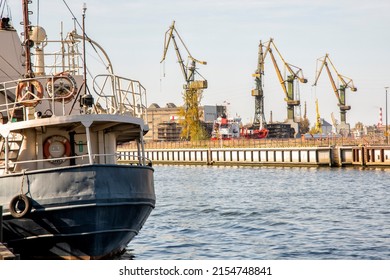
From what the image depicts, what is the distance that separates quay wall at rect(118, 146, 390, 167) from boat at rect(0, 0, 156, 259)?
35.2 meters

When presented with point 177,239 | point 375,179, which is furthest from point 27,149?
point 375,179

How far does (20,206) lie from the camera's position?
18.1 metres

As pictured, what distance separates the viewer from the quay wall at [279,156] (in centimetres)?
6594

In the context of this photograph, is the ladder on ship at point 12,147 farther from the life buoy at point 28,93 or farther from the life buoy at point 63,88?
the life buoy at point 63,88

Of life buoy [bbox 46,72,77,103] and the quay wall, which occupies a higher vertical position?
life buoy [bbox 46,72,77,103]

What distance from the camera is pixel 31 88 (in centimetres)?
1948

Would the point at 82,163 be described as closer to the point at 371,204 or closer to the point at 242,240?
the point at 242,240

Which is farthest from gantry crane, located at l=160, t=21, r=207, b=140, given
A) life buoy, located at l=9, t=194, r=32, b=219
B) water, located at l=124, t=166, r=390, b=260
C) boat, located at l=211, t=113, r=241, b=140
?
life buoy, located at l=9, t=194, r=32, b=219

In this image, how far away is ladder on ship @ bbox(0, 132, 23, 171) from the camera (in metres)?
→ 18.9

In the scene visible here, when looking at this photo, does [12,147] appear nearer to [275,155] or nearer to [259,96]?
[275,155]

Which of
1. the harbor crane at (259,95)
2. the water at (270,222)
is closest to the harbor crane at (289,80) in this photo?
the harbor crane at (259,95)

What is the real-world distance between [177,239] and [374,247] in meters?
6.39

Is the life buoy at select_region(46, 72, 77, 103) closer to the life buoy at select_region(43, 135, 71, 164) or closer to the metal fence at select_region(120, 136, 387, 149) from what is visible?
the life buoy at select_region(43, 135, 71, 164)

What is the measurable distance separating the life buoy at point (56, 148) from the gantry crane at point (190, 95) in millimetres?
95415
